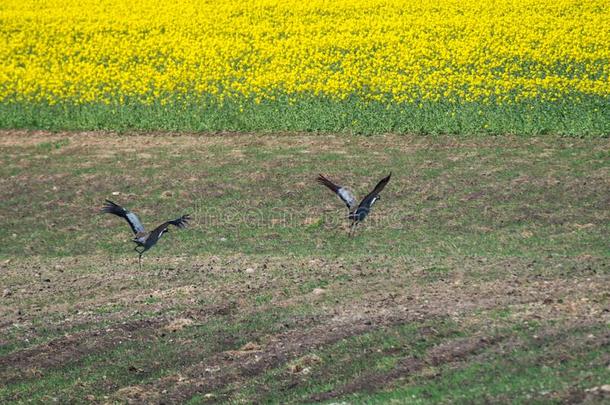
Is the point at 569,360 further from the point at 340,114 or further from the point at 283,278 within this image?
the point at 340,114

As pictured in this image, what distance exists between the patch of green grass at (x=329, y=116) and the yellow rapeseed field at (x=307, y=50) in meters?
0.43

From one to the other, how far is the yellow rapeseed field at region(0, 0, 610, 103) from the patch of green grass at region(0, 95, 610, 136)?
0.43 m

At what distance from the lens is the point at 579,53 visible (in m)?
27.6

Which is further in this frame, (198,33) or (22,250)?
(198,33)

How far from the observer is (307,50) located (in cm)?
2934

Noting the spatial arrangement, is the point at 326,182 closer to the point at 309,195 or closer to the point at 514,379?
the point at 514,379

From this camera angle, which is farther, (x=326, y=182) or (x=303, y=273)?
(x=303, y=273)

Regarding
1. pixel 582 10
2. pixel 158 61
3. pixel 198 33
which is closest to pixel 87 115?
pixel 158 61

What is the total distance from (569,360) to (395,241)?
7.20 meters

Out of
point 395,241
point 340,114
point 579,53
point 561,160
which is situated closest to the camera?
point 395,241

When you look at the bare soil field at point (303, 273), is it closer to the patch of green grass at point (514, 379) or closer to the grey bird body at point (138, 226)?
the patch of green grass at point (514, 379)

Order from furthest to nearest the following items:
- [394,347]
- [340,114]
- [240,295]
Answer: [340,114], [240,295], [394,347]

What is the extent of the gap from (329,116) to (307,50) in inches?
234

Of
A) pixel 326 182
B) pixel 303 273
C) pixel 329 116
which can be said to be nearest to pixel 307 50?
pixel 329 116
